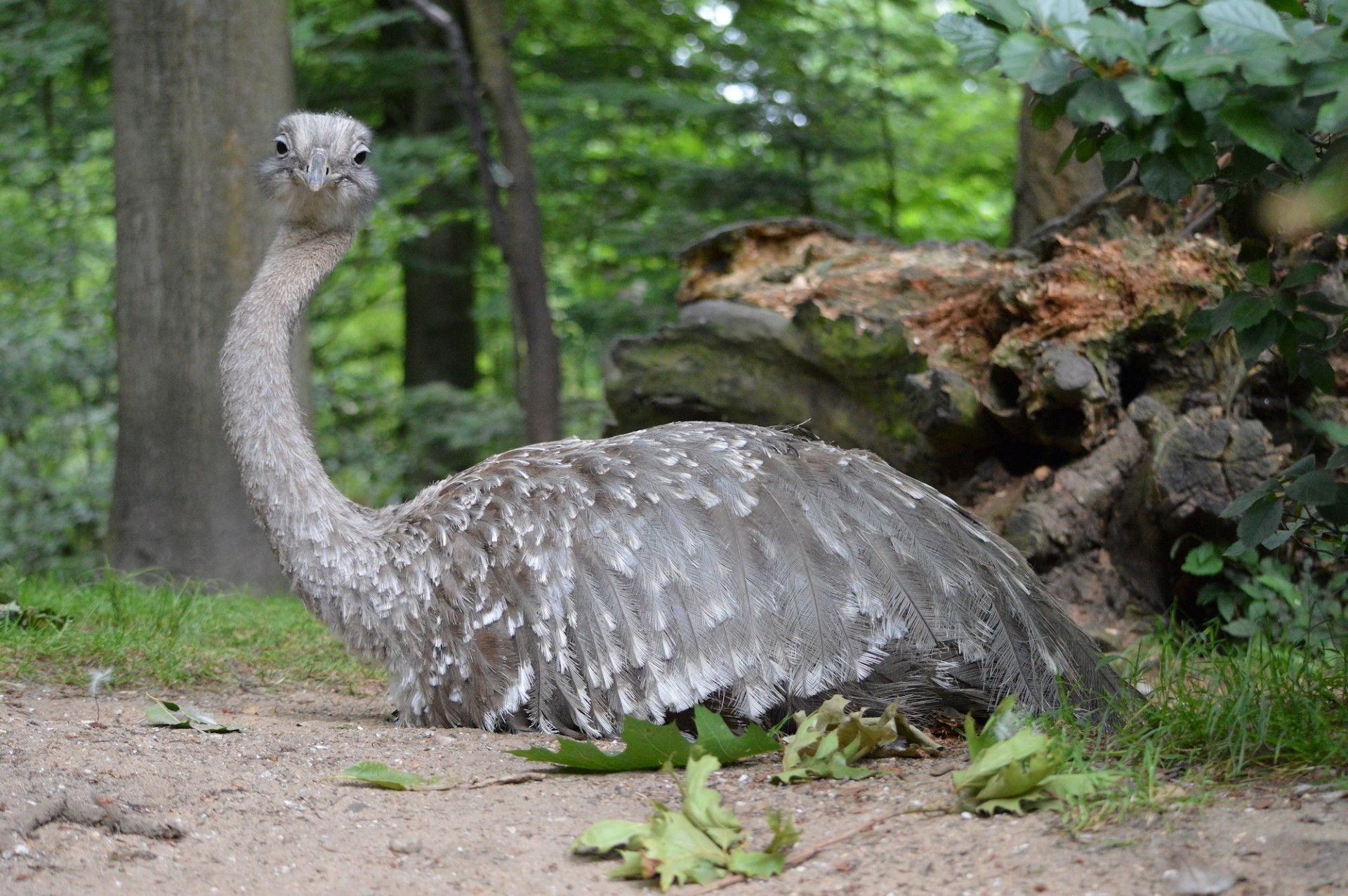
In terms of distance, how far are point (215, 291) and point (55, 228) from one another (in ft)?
19.5

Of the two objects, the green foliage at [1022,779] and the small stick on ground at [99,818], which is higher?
the green foliage at [1022,779]

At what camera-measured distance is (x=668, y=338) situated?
7.02 meters

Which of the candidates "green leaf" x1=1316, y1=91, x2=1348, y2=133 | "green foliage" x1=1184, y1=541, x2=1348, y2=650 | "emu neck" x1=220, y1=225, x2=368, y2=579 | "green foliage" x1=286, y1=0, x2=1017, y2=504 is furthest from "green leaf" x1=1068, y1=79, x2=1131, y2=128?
"green foliage" x1=286, y1=0, x2=1017, y2=504

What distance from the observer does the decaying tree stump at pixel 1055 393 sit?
18.6ft

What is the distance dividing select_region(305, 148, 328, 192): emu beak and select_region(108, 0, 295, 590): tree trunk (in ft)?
8.42

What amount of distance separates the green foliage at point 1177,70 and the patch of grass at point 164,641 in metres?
3.63

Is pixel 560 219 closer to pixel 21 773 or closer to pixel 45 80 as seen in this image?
pixel 45 80

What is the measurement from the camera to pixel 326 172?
526 cm

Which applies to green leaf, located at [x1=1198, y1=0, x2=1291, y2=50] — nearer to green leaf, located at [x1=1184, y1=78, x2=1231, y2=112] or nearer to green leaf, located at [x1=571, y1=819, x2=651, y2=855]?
green leaf, located at [x1=1184, y1=78, x2=1231, y2=112]

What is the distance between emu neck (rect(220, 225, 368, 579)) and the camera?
15.6 feet

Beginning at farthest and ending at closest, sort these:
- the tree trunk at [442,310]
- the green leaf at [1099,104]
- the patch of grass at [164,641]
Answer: the tree trunk at [442,310] < the patch of grass at [164,641] < the green leaf at [1099,104]

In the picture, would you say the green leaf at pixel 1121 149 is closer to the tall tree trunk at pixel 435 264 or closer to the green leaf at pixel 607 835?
the green leaf at pixel 607 835

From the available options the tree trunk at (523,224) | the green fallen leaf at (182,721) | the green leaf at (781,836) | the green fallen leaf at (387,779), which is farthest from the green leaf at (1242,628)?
the tree trunk at (523,224)

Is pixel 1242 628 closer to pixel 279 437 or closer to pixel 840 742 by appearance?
pixel 840 742
